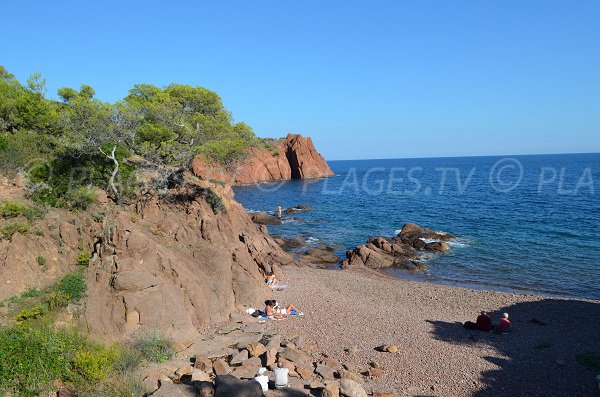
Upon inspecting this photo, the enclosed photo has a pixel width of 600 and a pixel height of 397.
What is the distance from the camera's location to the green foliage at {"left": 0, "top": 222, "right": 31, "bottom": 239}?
1488cm

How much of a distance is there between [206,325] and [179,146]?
10.2 meters

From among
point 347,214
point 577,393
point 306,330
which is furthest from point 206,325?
point 347,214

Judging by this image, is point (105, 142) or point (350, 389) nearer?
point (350, 389)

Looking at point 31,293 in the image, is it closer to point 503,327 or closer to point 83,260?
point 83,260

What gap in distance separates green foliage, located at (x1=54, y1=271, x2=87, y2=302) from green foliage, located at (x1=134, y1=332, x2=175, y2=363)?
2580 millimetres

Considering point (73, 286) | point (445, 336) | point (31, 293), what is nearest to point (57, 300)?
point (73, 286)

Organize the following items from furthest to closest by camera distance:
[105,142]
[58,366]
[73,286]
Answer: [105,142] < [73,286] < [58,366]

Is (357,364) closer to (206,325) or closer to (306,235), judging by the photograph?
(206,325)

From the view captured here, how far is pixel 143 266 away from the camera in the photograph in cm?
1523

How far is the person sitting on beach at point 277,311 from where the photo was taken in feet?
57.5

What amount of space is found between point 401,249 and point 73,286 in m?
24.1

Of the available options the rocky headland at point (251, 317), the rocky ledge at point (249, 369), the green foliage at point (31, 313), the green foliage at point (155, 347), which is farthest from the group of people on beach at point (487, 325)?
the green foliage at point (31, 313)

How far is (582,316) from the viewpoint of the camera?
19266mm

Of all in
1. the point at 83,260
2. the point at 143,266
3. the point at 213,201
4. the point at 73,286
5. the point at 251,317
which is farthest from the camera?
the point at 213,201
